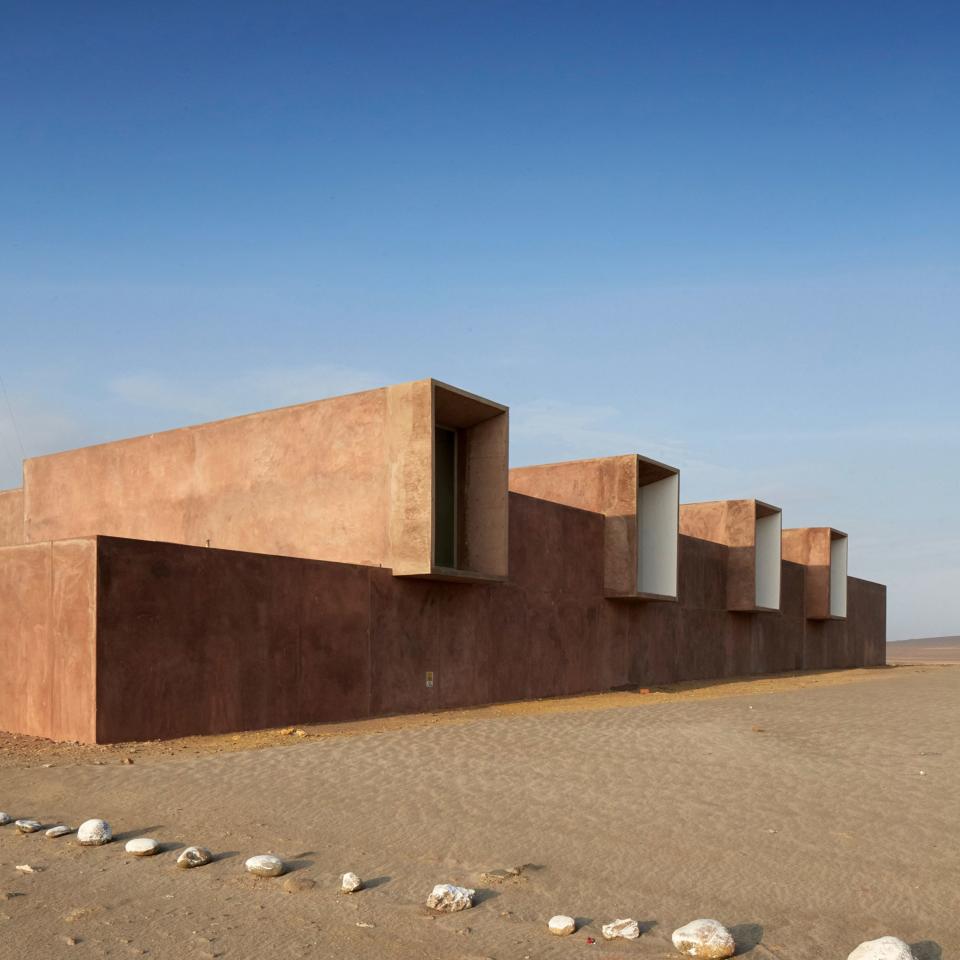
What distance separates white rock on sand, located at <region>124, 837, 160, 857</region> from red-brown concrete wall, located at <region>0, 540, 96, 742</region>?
515 centimetres

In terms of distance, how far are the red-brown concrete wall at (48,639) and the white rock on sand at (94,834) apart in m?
4.76

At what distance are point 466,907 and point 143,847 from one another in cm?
220

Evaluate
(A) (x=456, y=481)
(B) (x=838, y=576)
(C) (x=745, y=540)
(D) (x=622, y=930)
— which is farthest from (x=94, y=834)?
(B) (x=838, y=576)

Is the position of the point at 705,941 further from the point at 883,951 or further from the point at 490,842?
the point at 490,842

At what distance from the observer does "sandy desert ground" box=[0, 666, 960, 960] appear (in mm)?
4746

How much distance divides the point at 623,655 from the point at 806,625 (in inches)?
590

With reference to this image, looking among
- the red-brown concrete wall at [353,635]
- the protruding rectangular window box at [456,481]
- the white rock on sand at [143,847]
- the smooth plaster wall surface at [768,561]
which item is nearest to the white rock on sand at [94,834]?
→ the white rock on sand at [143,847]

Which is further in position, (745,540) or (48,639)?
(745,540)

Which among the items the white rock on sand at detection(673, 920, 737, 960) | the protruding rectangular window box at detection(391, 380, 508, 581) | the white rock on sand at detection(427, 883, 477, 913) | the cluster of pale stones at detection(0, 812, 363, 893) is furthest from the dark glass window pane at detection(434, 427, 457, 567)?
the white rock on sand at detection(673, 920, 737, 960)

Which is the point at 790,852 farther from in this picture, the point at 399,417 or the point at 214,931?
the point at 399,417

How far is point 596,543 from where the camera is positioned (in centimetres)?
2142

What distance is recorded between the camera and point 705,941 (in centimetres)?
442

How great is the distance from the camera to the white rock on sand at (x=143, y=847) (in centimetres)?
607

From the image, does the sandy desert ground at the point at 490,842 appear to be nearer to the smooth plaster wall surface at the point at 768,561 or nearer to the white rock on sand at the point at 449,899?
the white rock on sand at the point at 449,899
